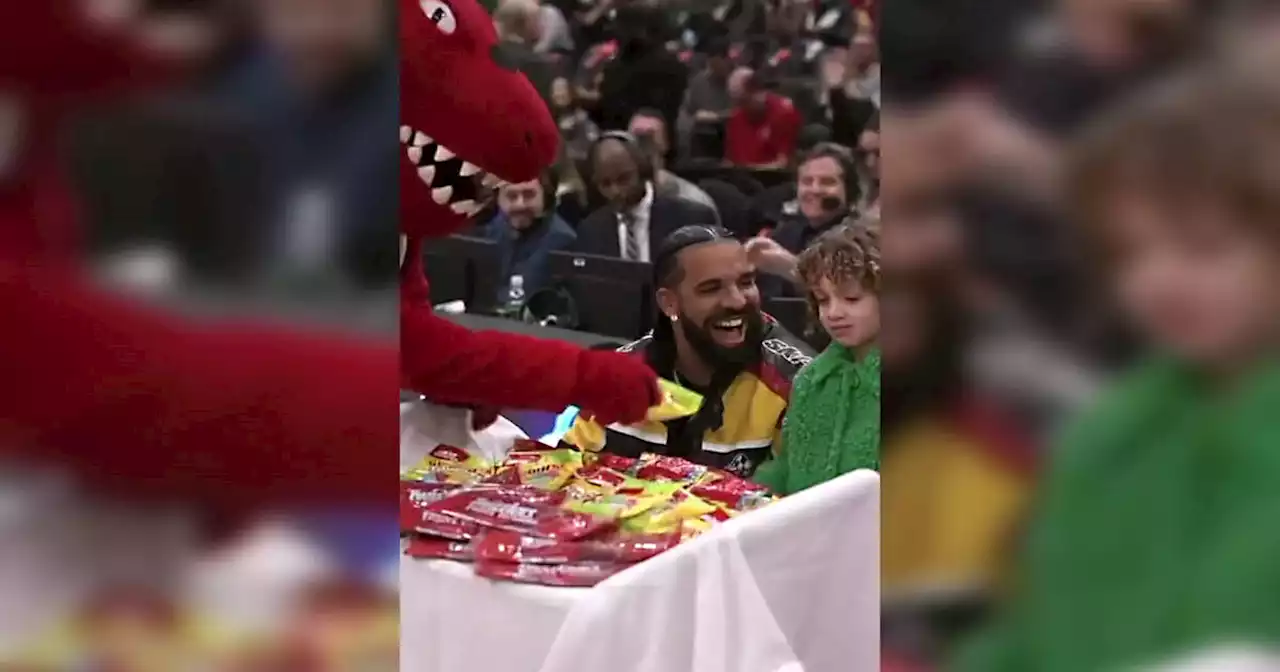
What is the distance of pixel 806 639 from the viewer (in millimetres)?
1659

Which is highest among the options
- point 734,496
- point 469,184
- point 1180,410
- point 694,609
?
point 469,184

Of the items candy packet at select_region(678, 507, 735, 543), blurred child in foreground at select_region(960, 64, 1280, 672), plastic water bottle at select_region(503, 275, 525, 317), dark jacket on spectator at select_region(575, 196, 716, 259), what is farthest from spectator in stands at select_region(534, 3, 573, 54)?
blurred child in foreground at select_region(960, 64, 1280, 672)

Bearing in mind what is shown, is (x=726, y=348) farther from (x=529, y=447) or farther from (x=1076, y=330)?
(x=1076, y=330)

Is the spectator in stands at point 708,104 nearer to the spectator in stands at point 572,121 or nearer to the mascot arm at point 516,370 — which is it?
the spectator in stands at point 572,121

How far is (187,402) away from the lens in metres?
0.68

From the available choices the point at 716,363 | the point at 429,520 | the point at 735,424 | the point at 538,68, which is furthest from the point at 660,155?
the point at 429,520

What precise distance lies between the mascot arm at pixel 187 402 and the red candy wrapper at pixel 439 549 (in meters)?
0.80

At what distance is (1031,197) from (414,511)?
1126 mm

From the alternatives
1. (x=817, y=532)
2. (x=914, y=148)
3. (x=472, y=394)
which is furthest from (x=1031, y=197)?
(x=472, y=394)

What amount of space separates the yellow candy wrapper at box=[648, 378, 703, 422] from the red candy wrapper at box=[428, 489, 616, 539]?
0.31 metres

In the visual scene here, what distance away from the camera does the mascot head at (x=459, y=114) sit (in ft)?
4.59

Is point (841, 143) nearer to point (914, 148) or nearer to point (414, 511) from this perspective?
point (414, 511)

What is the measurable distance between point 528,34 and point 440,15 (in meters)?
0.99

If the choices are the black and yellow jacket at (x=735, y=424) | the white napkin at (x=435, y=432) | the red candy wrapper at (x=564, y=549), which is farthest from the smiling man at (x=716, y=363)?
the red candy wrapper at (x=564, y=549)
